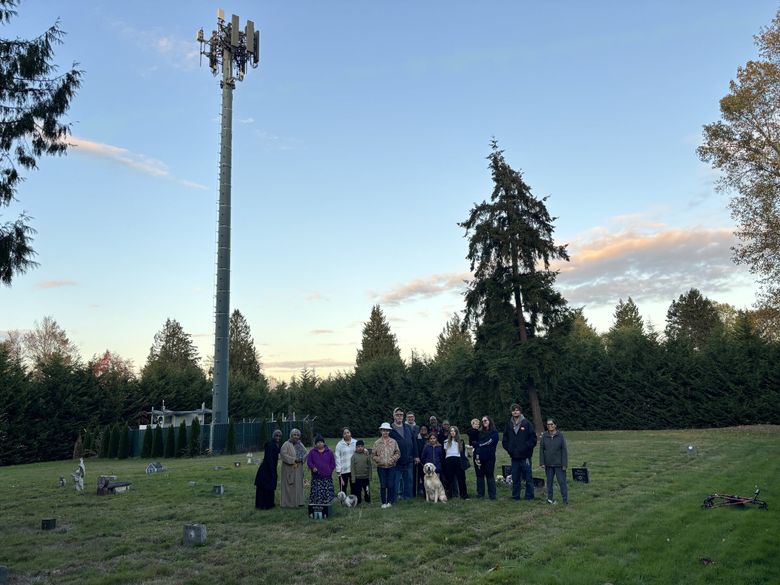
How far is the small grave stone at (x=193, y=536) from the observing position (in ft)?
31.6

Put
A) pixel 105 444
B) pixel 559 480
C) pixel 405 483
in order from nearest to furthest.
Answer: pixel 559 480 → pixel 405 483 → pixel 105 444

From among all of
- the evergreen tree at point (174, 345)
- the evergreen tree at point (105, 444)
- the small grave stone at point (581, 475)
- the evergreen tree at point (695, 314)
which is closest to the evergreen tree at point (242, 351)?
the evergreen tree at point (174, 345)

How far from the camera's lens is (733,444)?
80.2 feet

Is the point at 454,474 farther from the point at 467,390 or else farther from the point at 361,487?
the point at 467,390

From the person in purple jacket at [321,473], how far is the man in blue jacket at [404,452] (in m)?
1.44

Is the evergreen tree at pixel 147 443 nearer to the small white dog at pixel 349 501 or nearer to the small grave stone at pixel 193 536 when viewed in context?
the small white dog at pixel 349 501

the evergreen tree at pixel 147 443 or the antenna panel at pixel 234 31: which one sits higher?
the antenna panel at pixel 234 31

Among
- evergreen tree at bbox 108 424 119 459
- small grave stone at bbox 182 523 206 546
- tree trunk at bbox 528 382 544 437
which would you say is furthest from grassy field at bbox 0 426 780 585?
evergreen tree at bbox 108 424 119 459

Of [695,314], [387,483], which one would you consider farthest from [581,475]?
[695,314]

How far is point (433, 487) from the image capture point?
A: 13.2m

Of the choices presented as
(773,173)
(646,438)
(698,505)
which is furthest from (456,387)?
(698,505)

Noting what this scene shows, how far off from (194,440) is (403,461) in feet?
62.5

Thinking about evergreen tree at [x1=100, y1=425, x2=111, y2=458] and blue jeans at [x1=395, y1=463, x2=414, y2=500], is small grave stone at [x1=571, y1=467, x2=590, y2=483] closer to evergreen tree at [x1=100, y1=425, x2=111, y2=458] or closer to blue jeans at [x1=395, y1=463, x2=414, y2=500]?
blue jeans at [x1=395, y1=463, x2=414, y2=500]

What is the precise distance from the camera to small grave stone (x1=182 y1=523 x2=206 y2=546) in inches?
379
